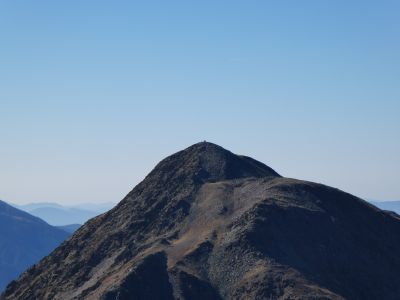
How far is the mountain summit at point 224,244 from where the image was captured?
227 feet

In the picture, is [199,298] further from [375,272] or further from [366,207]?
[366,207]

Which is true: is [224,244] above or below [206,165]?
below

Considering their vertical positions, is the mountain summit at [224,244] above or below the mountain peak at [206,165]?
below

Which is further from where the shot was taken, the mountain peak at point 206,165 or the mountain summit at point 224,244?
the mountain peak at point 206,165

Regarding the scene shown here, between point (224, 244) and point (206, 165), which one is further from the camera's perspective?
point (206, 165)

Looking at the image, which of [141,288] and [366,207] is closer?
[141,288]

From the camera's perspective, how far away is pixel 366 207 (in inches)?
3578

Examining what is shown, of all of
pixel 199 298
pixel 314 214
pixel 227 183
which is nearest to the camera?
pixel 199 298

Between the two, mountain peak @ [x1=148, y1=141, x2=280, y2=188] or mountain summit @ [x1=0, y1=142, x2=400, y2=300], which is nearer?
mountain summit @ [x1=0, y1=142, x2=400, y2=300]

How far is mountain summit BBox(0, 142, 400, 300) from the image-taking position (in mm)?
69125

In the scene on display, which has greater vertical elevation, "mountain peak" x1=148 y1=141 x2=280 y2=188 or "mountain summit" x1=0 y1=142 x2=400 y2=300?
"mountain peak" x1=148 y1=141 x2=280 y2=188

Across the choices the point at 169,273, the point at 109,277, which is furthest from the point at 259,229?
the point at 109,277

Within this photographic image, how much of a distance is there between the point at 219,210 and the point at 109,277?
16443 millimetres

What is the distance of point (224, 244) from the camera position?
74.3 m
